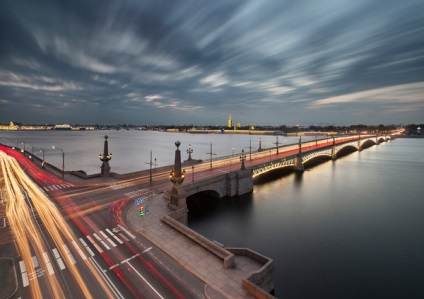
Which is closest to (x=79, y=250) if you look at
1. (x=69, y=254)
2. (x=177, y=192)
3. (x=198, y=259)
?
(x=69, y=254)

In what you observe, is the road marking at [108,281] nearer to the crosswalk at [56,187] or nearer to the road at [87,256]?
the road at [87,256]

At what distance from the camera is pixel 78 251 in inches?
783

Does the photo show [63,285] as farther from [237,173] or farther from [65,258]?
[237,173]

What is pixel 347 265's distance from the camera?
2644 centimetres

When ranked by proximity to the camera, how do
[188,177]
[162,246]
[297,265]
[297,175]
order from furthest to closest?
1. [297,175]
2. [188,177]
3. [297,265]
4. [162,246]

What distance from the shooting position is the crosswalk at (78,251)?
1719cm

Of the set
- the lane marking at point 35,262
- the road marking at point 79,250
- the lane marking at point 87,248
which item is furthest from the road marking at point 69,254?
the lane marking at point 35,262

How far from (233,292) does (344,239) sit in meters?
25.1

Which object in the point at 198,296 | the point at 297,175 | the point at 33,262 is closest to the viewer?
the point at 198,296

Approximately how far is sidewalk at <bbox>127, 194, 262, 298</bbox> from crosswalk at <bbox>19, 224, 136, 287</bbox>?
1.95m

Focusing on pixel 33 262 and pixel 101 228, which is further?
pixel 101 228

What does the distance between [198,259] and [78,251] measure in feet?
36.0

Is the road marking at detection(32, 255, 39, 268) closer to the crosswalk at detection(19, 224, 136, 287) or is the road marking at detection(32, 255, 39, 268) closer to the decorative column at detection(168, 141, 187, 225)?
the crosswalk at detection(19, 224, 136, 287)

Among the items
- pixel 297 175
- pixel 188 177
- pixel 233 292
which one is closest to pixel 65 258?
pixel 233 292
